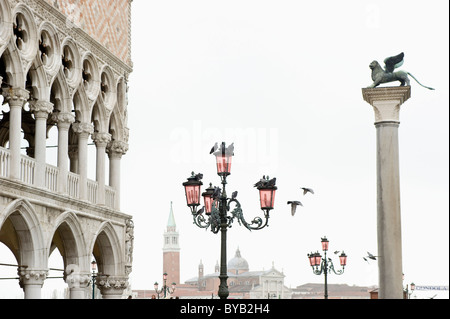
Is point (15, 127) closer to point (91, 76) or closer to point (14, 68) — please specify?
point (14, 68)

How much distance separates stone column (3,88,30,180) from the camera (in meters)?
18.1

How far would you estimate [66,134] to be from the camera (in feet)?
68.8

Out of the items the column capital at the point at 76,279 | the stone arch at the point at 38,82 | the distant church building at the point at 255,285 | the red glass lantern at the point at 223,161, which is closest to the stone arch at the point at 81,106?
the stone arch at the point at 38,82

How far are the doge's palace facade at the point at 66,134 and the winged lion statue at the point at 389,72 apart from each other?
294 inches

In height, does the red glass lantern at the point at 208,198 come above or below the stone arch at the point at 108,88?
below

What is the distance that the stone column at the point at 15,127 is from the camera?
59.5ft

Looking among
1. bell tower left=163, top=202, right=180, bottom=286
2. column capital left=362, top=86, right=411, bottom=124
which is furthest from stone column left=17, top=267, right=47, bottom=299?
bell tower left=163, top=202, right=180, bottom=286

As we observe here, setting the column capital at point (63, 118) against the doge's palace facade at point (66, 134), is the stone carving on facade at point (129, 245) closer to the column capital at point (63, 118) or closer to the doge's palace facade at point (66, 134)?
the doge's palace facade at point (66, 134)

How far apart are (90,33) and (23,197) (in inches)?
217

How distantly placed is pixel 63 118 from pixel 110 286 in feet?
17.2

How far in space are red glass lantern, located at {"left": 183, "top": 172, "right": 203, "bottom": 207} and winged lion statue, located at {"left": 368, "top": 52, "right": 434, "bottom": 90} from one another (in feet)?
11.2

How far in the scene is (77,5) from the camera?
70.4ft

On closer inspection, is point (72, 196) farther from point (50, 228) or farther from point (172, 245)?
point (172, 245)
